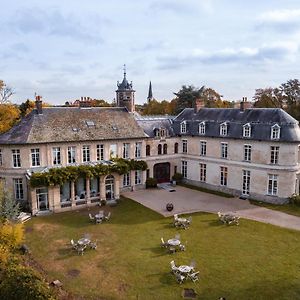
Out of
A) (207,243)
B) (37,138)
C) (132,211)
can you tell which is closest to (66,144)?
(37,138)

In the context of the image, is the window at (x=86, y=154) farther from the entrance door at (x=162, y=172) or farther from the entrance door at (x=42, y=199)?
the entrance door at (x=162, y=172)

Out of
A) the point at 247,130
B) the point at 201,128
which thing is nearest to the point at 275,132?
the point at 247,130

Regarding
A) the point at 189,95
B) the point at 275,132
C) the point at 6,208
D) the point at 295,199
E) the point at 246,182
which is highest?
the point at 189,95

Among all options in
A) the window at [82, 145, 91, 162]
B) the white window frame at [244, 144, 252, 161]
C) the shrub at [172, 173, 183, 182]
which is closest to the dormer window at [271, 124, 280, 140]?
the white window frame at [244, 144, 252, 161]

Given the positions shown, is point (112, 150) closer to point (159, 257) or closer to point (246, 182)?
point (246, 182)

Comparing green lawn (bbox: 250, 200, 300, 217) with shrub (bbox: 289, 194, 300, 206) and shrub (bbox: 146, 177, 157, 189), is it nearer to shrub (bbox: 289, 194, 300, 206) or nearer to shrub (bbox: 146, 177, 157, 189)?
shrub (bbox: 289, 194, 300, 206)

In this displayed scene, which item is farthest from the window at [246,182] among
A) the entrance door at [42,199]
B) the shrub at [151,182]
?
the entrance door at [42,199]
